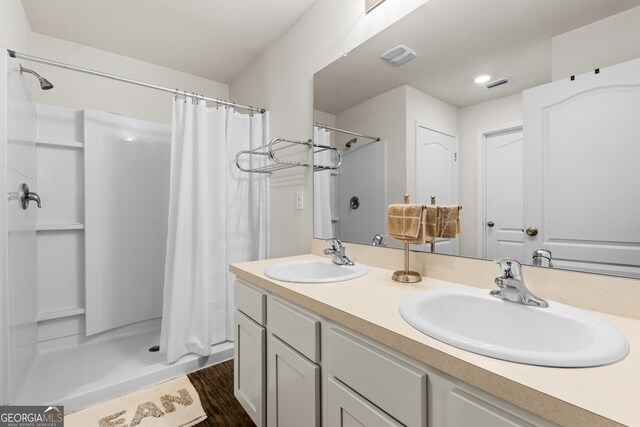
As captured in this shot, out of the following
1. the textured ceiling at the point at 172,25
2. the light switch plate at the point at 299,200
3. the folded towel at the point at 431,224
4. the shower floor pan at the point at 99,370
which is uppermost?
the textured ceiling at the point at 172,25

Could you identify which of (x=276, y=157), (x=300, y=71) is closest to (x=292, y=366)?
(x=276, y=157)

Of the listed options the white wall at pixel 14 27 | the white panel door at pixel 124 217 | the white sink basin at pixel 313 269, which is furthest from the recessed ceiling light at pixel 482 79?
the white panel door at pixel 124 217

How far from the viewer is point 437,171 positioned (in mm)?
1225

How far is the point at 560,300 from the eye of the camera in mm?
866

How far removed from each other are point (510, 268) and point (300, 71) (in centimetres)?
172

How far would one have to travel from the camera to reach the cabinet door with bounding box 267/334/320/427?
0.94 metres

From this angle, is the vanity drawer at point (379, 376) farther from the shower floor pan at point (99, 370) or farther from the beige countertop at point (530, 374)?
the shower floor pan at point (99, 370)

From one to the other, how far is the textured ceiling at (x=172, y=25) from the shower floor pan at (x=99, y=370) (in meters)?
2.33

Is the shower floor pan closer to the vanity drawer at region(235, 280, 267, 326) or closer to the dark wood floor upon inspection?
the dark wood floor

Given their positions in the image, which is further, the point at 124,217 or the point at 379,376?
the point at 124,217

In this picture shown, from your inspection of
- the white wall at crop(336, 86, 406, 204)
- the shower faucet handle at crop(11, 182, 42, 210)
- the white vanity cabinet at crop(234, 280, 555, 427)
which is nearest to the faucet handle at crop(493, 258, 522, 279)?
the white vanity cabinet at crop(234, 280, 555, 427)

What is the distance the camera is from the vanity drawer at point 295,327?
942mm

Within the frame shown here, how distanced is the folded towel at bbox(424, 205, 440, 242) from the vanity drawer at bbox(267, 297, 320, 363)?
22.2 inches

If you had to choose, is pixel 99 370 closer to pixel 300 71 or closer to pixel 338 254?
pixel 338 254
